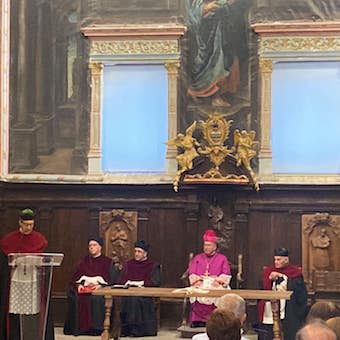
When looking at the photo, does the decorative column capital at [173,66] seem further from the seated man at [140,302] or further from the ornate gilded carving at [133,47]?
the seated man at [140,302]

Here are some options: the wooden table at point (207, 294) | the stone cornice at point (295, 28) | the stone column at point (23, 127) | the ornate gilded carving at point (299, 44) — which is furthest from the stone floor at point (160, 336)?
the stone cornice at point (295, 28)

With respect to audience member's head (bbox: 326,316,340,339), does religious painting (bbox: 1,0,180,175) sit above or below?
above

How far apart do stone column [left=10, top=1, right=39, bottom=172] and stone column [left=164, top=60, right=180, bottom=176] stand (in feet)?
6.87

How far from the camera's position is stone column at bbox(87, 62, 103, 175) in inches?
497

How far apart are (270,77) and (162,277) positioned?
348 centimetres

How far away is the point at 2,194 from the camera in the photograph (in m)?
12.4

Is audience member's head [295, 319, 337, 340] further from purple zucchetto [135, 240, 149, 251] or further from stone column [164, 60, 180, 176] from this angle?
stone column [164, 60, 180, 176]

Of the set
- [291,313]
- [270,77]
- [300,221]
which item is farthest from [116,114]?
[291,313]

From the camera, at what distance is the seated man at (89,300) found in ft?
37.3

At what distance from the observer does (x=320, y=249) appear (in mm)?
11930

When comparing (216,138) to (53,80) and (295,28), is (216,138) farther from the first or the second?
(53,80)

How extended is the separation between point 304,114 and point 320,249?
6.87 feet

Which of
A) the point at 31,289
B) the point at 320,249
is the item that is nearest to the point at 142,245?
the point at 320,249

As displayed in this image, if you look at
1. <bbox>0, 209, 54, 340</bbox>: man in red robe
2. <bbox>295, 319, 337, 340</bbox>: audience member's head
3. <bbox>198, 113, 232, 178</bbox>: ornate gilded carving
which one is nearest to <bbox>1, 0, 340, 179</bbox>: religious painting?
<bbox>198, 113, 232, 178</bbox>: ornate gilded carving
